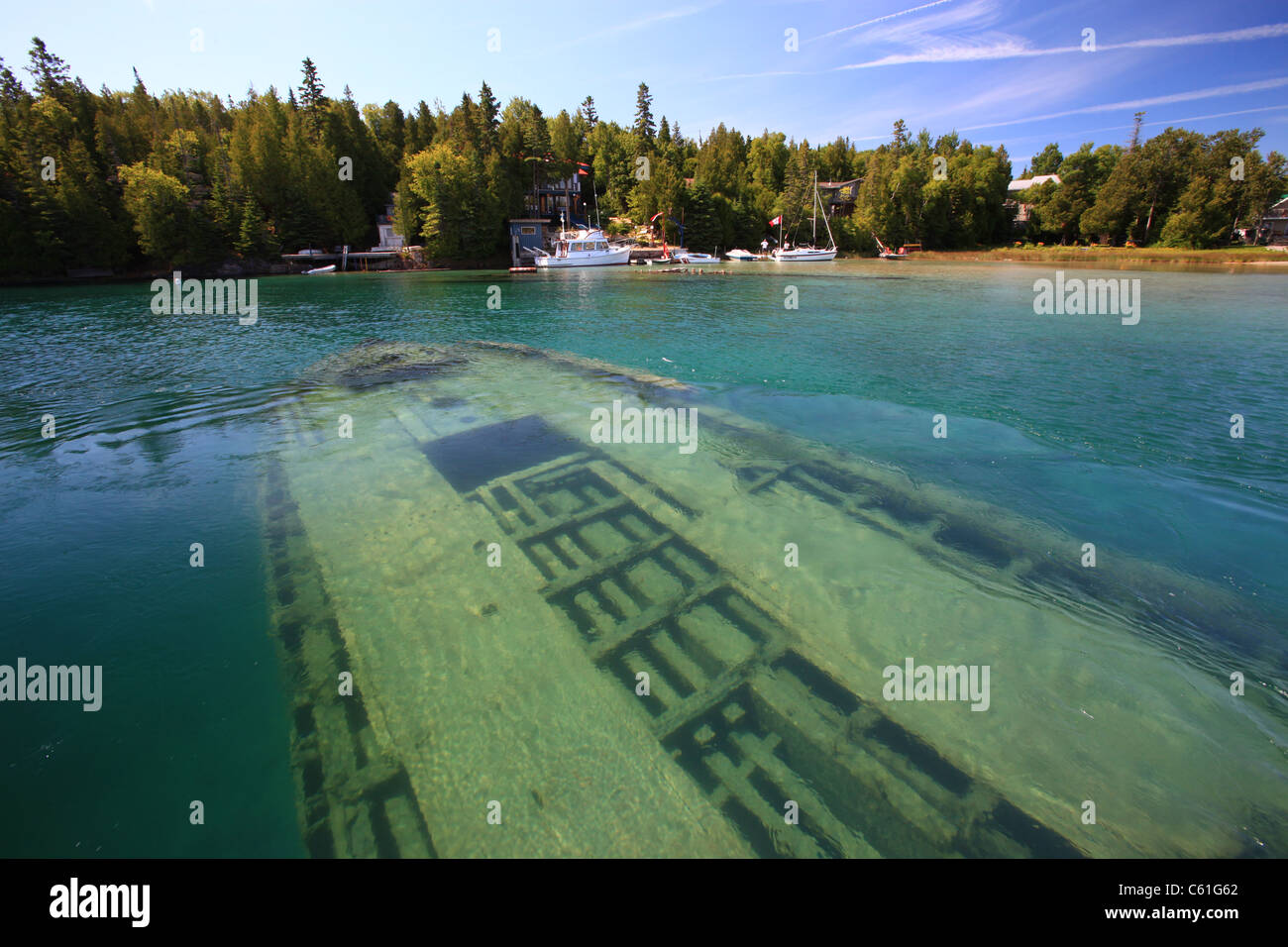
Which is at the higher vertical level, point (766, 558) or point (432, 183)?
point (432, 183)

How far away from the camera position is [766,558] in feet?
23.7

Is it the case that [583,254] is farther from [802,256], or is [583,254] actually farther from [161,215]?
[161,215]

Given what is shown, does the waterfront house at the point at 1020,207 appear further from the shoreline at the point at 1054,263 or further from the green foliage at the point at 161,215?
the green foliage at the point at 161,215

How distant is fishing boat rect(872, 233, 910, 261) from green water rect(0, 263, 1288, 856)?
268 feet

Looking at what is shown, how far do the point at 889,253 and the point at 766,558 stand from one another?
10944cm

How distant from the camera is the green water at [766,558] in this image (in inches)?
165

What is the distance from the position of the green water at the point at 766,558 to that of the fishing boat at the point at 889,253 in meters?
81.6

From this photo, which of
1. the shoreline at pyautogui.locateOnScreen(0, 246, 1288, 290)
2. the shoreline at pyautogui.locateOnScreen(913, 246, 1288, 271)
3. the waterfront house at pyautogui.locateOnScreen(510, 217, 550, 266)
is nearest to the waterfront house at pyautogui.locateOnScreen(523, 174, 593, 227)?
the waterfront house at pyautogui.locateOnScreen(510, 217, 550, 266)

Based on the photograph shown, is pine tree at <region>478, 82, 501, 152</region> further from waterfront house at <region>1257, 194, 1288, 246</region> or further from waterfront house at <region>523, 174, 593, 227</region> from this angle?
waterfront house at <region>1257, 194, 1288, 246</region>

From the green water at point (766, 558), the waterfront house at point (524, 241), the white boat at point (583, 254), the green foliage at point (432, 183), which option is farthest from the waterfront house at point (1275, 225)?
the waterfront house at point (524, 241)

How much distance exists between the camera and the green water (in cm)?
420

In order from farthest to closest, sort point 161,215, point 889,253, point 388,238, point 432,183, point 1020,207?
point 1020,207 < point 889,253 < point 388,238 < point 432,183 < point 161,215

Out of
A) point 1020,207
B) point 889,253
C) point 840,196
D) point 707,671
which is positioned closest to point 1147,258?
point 889,253

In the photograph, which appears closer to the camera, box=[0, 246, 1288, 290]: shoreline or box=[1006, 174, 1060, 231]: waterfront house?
box=[0, 246, 1288, 290]: shoreline
